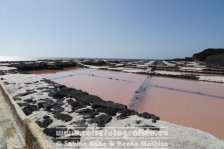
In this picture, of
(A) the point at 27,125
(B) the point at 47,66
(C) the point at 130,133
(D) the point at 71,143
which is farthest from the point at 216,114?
(B) the point at 47,66

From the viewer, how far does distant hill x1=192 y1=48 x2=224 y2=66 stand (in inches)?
1285

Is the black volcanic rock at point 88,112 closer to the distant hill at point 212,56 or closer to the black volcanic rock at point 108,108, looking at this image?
the black volcanic rock at point 108,108

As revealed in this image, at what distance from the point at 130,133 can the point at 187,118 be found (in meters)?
2.65

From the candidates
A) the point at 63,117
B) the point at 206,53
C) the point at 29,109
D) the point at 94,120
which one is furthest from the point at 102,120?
the point at 206,53

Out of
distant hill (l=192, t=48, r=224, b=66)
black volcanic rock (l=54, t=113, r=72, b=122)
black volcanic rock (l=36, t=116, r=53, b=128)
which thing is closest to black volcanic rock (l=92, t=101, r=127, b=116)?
black volcanic rock (l=54, t=113, r=72, b=122)

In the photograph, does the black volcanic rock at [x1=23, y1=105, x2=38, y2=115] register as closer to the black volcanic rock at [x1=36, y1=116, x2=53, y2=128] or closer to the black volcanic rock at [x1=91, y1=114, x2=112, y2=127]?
the black volcanic rock at [x1=36, y1=116, x2=53, y2=128]

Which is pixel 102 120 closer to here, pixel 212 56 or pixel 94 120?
pixel 94 120

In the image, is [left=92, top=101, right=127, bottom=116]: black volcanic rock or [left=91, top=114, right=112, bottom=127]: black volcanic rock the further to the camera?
[left=92, top=101, right=127, bottom=116]: black volcanic rock

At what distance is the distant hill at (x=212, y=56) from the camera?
32.6 m

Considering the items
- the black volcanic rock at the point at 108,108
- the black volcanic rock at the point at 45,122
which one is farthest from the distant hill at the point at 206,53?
the black volcanic rock at the point at 45,122

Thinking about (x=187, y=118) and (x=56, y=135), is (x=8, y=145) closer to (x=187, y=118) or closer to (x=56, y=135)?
Answer: (x=56, y=135)

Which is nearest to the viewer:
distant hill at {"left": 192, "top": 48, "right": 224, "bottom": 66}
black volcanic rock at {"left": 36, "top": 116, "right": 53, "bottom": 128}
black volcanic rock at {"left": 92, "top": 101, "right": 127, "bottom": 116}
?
black volcanic rock at {"left": 36, "top": 116, "right": 53, "bottom": 128}

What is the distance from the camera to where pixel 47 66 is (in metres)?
25.4

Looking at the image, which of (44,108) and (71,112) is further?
(44,108)
